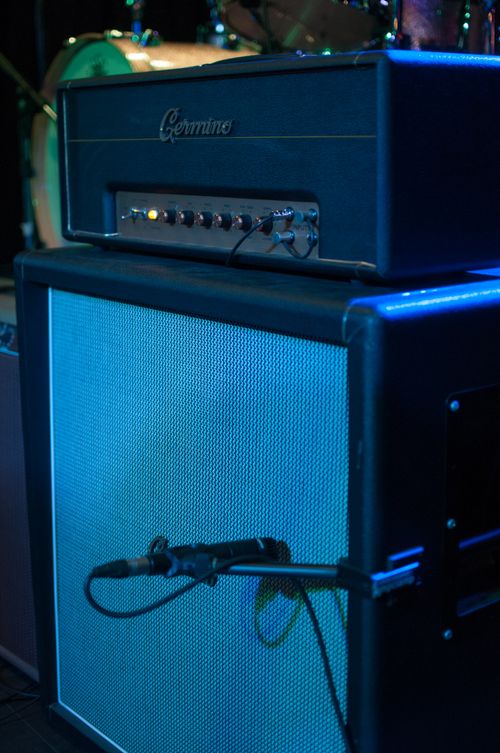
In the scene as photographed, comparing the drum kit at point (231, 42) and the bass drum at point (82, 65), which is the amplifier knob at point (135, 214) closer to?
the drum kit at point (231, 42)

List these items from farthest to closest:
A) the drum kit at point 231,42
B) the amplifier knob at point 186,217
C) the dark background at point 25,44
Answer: the dark background at point 25,44, the drum kit at point 231,42, the amplifier knob at point 186,217

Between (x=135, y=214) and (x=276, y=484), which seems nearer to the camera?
(x=276, y=484)

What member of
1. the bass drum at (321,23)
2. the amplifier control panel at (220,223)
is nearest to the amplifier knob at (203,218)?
the amplifier control panel at (220,223)

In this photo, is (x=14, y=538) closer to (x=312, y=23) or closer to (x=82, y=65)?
(x=312, y=23)

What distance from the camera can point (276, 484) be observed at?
78 cm

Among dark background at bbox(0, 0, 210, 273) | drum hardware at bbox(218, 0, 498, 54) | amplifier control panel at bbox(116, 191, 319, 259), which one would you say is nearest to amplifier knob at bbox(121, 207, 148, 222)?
amplifier control panel at bbox(116, 191, 319, 259)

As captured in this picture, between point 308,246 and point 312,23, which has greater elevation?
point 312,23

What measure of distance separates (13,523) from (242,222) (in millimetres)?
644

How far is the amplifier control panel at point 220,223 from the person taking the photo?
78 centimetres

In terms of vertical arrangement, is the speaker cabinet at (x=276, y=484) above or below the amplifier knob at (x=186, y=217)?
below

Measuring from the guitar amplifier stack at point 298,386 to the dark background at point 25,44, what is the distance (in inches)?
61.4

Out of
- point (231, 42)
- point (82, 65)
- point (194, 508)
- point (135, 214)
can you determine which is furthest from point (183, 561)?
point (231, 42)

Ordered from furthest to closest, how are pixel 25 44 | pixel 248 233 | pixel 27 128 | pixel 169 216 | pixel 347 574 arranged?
pixel 25 44 < pixel 27 128 < pixel 169 216 < pixel 248 233 < pixel 347 574

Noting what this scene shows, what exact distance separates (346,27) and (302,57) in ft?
3.33
